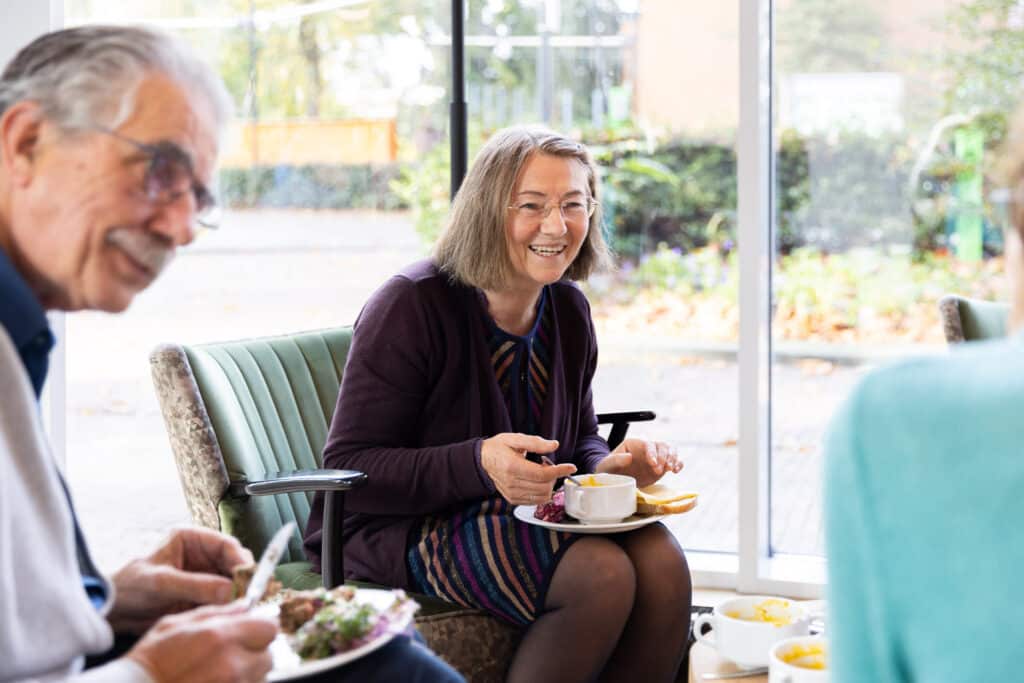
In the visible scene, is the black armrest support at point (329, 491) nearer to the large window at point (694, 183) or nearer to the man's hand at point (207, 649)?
the man's hand at point (207, 649)

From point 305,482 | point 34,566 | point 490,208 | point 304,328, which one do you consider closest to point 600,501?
point 305,482

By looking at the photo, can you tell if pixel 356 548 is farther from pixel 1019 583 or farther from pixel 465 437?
pixel 1019 583

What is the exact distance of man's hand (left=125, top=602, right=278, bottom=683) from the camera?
1.20m

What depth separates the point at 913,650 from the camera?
0.80m

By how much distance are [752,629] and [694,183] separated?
2.06 m

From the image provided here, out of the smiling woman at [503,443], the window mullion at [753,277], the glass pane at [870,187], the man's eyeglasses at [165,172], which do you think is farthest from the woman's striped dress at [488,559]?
the glass pane at [870,187]

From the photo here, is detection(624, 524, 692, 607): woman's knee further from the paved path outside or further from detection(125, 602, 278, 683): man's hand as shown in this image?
the paved path outside

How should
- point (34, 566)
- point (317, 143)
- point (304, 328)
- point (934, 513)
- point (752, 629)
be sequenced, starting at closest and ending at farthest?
1. point (934, 513)
2. point (34, 566)
3. point (752, 629)
4. point (317, 143)
5. point (304, 328)

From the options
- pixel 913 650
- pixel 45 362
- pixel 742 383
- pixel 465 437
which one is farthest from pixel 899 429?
pixel 742 383

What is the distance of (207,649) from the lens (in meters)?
1.22

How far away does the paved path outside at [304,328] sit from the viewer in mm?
3562

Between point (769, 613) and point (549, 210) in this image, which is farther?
point (549, 210)

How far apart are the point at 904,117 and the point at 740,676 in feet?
6.90

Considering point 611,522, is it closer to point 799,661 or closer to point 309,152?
point 799,661
